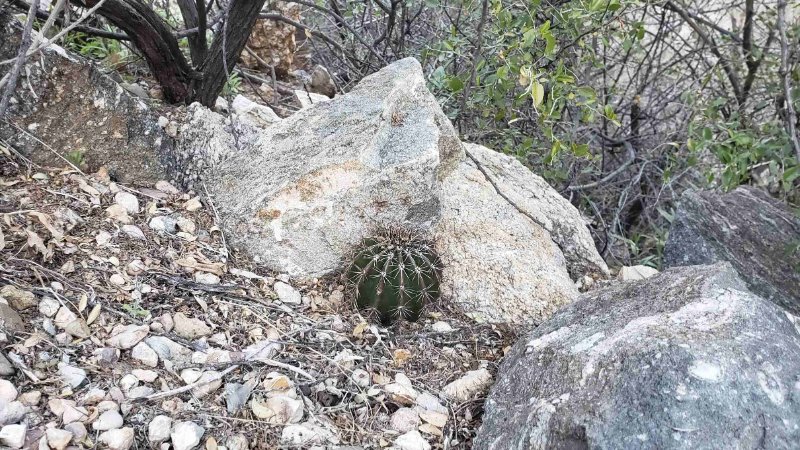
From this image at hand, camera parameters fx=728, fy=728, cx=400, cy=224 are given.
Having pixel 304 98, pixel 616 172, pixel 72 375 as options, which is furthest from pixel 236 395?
pixel 616 172

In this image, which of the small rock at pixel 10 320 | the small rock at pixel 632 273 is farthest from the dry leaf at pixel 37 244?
the small rock at pixel 632 273

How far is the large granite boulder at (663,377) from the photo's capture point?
69.7 inches

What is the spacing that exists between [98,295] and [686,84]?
4.94 metres

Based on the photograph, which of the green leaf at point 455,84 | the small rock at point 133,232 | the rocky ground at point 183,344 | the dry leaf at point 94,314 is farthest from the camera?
the green leaf at point 455,84

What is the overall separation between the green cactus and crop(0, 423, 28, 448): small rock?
1.22 metres

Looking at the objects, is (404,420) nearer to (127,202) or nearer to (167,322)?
(167,322)

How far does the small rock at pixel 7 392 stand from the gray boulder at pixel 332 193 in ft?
3.53

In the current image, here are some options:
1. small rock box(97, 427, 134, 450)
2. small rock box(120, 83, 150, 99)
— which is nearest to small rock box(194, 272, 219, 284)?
small rock box(97, 427, 134, 450)

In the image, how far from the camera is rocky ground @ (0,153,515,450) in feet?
6.51

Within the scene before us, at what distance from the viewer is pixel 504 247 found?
3072 mm

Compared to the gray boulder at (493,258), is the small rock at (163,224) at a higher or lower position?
higher

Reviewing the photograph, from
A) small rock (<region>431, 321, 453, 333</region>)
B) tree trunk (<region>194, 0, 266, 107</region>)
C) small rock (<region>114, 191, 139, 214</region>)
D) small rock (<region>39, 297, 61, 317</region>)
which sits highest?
tree trunk (<region>194, 0, 266, 107</region>)

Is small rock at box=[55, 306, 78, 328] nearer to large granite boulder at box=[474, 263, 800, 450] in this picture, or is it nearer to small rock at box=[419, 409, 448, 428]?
small rock at box=[419, 409, 448, 428]

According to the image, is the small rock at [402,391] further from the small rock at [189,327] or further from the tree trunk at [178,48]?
the tree trunk at [178,48]
